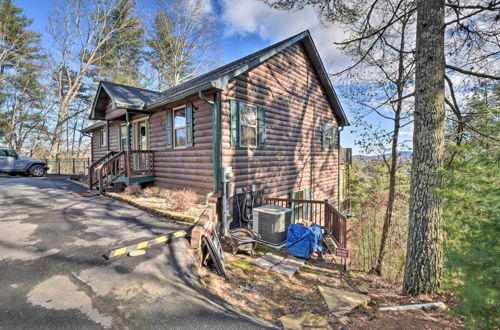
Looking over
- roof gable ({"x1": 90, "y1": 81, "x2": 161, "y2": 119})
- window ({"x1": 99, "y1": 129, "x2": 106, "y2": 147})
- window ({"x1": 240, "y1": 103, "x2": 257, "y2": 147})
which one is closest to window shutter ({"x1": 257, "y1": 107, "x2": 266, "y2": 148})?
window ({"x1": 240, "y1": 103, "x2": 257, "y2": 147})

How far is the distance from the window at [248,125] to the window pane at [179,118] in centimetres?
205

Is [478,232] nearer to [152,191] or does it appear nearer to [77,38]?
[152,191]

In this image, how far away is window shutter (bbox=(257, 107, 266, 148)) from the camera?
26.1 feet

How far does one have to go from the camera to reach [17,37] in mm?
19469

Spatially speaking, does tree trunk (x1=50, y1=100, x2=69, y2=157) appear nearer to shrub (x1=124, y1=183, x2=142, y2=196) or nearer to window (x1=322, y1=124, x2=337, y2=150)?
shrub (x1=124, y1=183, x2=142, y2=196)

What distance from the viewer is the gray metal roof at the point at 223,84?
658 centimetres

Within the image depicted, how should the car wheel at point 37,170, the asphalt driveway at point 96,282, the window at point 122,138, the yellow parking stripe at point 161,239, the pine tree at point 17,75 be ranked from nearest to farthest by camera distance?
the asphalt driveway at point 96,282, the yellow parking stripe at point 161,239, the window at point 122,138, the car wheel at point 37,170, the pine tree at point 17,75

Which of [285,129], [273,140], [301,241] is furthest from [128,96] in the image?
[301,241]

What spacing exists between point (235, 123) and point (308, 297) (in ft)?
16.0

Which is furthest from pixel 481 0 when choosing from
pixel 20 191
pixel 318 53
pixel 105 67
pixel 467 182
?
pixel 105 67

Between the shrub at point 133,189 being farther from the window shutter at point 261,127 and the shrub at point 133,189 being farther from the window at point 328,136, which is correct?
the window at point 328,136

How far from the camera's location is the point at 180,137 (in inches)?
316

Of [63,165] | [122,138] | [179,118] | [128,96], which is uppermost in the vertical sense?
[128,96]

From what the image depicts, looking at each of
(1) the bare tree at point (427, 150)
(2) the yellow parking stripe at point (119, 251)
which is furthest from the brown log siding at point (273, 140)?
(1) the bare tree at point (427, 150)
